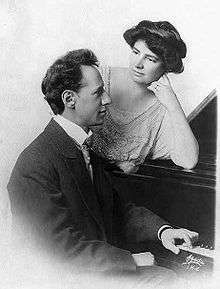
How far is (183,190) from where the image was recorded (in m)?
1.92

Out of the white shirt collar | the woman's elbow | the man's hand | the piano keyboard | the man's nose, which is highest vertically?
the man's nose

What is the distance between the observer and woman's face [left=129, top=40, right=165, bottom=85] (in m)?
1.91

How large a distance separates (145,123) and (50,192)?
1.09 ft

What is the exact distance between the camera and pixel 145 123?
1.95 metres

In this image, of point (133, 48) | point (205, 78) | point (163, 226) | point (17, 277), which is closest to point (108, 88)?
point (133, 48)

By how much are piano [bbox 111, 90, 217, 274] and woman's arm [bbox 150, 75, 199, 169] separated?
0.02m

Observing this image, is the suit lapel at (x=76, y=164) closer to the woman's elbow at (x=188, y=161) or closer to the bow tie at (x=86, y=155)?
the bow tie at (x=86, y=155)

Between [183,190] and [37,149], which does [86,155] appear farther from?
[183,190]

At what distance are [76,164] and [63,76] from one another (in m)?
0.25

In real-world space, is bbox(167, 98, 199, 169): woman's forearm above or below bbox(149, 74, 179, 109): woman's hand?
below

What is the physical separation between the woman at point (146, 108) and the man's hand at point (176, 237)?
7.2 inches

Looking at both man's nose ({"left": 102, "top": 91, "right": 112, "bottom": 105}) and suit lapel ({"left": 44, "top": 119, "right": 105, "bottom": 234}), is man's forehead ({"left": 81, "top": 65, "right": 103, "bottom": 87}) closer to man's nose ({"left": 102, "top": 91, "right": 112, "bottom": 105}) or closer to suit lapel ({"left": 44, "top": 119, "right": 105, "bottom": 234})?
man's nose ({"left": 102, "top": 91, "right": 112, "bottom": 105})

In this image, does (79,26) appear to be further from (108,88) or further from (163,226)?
(163,226)
